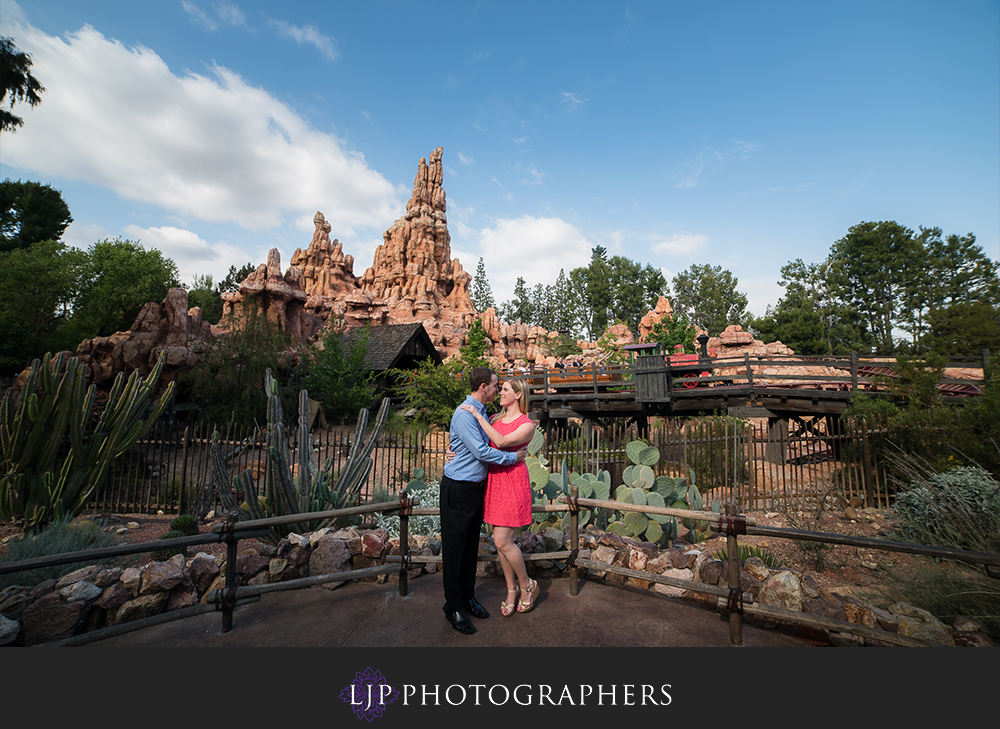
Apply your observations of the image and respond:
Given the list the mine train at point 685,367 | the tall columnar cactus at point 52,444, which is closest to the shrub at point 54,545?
the tall columnar cactus at point 52,444

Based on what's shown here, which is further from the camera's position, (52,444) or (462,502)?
(52,444)

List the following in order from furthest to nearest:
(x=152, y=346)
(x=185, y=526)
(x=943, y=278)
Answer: (x=943, y=278), (x=152, y=346), (x=185, y=526)

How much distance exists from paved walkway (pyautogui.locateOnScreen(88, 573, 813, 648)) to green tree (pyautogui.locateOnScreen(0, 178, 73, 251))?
40997mm

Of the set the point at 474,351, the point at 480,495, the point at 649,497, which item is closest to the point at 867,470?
the point at 649,497

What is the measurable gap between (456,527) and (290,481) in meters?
3.25

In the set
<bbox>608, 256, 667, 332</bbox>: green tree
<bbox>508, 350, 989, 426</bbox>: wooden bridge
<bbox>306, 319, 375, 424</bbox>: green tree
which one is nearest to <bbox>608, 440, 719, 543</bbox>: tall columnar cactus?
<bbox>508, 350, 989, 426</bbox>: wooden bridge

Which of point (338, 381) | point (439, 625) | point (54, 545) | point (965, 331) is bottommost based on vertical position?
point (54, 545)

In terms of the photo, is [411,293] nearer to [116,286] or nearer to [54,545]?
[116,286]

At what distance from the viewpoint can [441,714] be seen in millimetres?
2150

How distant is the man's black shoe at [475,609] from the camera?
3.12 meters

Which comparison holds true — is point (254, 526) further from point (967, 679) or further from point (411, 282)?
point (411, 282)

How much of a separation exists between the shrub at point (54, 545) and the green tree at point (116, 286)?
22530mm

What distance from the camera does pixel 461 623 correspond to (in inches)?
115

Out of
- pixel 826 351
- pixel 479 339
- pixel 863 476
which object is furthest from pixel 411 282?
pixel 863 476
